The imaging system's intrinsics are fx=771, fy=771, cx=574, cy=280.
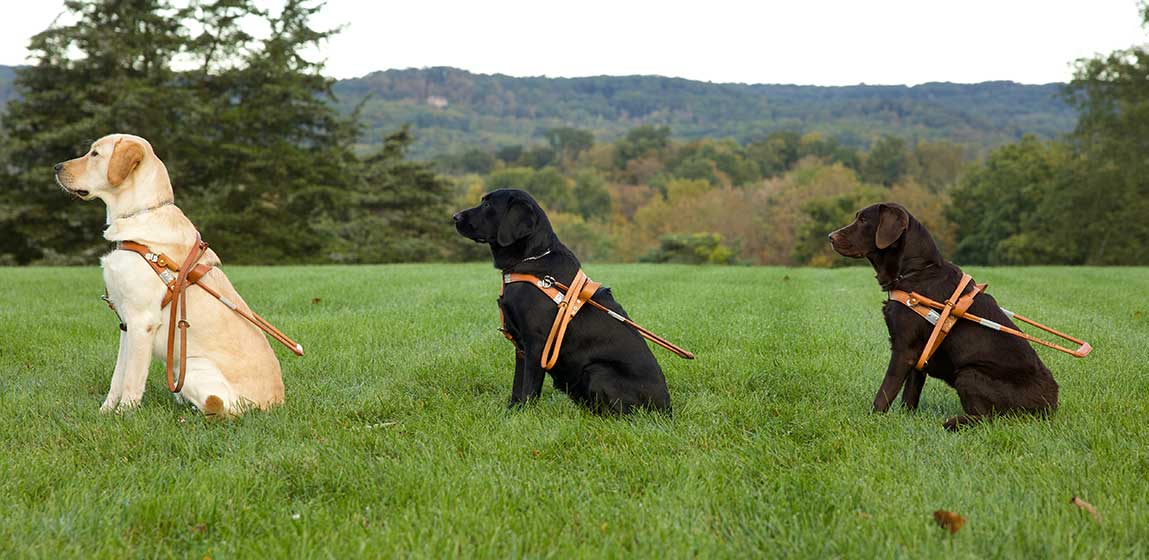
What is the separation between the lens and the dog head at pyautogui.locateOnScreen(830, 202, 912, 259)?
445 centimetres

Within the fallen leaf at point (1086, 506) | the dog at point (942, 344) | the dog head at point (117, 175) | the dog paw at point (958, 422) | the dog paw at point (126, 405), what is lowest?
the dog paw at point (958, 422)

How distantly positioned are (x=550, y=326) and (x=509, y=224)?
0.64m

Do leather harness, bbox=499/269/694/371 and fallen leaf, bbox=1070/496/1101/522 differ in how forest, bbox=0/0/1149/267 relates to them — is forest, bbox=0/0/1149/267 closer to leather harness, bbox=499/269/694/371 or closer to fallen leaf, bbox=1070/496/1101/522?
leather harness, bbox=499/269/694/371

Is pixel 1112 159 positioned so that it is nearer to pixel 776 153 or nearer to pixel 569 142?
pixel 776 153

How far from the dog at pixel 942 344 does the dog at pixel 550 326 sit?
1369 millimetres

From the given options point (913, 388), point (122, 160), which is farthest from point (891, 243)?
point (122, 160)

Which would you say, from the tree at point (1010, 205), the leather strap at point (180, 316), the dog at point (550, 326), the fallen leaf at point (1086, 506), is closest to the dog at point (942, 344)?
the fallen leaf at point (1086, 506)

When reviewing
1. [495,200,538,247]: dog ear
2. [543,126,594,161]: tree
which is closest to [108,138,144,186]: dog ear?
[495,200,538,247]: dog ear

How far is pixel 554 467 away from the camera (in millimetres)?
3510

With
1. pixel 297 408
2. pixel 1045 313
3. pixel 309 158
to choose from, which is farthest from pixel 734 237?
pixel 297 408

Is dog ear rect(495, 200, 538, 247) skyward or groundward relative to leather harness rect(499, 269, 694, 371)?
skyward

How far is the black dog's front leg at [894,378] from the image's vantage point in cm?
432

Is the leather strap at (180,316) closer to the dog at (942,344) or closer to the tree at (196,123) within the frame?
the dog at (942,344)

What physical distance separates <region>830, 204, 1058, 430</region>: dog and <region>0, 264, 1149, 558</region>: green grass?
0.18 metres
